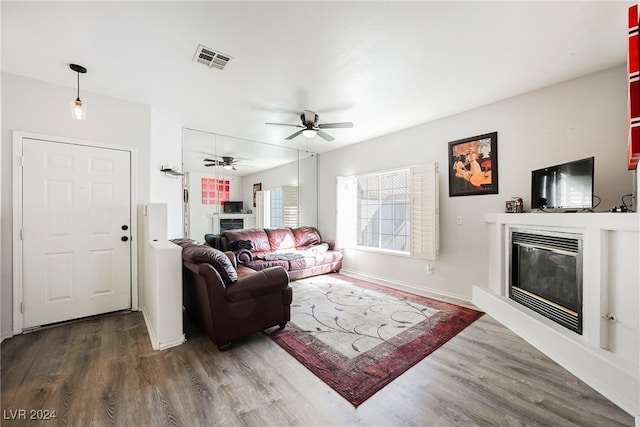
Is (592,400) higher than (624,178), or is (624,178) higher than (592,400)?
(624,178)

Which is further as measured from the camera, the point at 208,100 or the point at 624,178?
the point at 208,100

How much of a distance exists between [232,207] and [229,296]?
2.97 meters

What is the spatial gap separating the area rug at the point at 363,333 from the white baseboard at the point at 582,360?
47 cm

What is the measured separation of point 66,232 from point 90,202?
0.41 m

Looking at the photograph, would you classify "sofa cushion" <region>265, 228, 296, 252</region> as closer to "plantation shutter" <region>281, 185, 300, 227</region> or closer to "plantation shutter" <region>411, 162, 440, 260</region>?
"plantation shutter" <region>281, 185, 300, 227</region>

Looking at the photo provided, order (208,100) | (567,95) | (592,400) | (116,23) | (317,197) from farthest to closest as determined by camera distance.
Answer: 1. (317,197)
2. (208,100)
3. (567,95)
4. (116,23)
5. (592,400)

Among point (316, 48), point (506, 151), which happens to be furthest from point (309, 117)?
point (506, 151)

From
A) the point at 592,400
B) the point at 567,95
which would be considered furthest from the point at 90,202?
the point at 567,95

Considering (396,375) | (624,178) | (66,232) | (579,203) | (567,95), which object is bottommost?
(396,375)

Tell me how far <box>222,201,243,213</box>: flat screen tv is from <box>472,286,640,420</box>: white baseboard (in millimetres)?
4515

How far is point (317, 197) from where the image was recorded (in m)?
6.09

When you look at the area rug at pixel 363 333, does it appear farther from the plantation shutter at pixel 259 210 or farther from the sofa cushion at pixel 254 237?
the plantation shutter at pixel 259 210

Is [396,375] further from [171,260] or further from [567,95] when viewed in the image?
[567,95]

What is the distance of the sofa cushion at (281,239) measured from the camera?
509 cm
